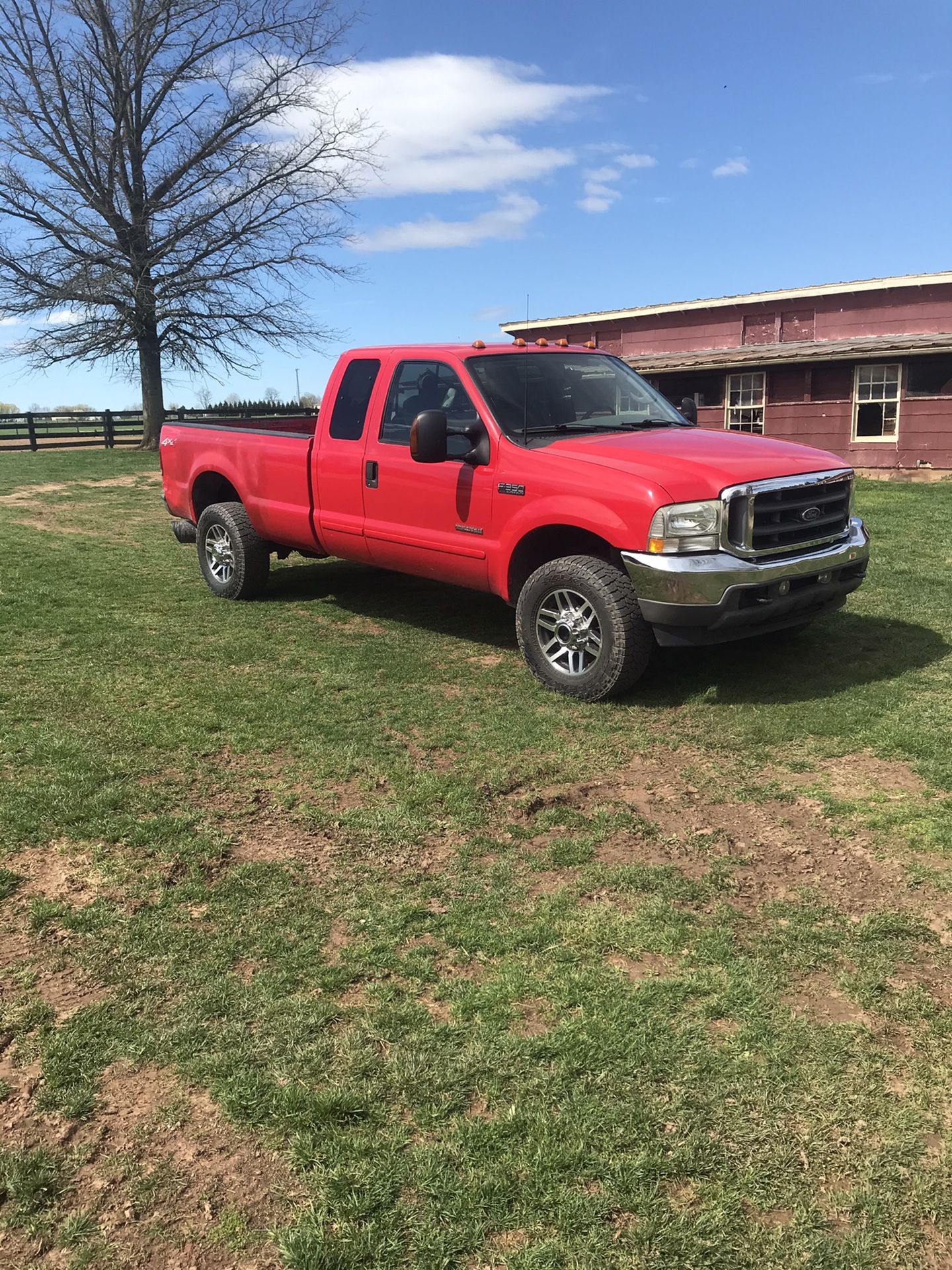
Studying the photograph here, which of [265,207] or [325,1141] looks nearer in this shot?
[325,1141]

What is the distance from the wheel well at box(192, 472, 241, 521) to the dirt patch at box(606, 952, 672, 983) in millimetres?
6444

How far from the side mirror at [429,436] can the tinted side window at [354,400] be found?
118 cm

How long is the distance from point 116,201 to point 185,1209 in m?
33.8

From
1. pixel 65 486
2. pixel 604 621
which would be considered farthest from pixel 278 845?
pixel 65 486

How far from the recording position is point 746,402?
21.5 m

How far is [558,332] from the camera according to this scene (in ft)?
91.8

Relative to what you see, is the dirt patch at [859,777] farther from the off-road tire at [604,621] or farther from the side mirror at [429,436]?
the side mirror at [429,436]

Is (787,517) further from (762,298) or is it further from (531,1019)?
(762,298)

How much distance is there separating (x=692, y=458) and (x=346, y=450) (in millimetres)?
2703

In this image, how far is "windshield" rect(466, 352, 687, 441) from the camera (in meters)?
6.15

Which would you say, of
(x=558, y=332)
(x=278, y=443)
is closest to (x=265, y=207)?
(x=558, y=332)

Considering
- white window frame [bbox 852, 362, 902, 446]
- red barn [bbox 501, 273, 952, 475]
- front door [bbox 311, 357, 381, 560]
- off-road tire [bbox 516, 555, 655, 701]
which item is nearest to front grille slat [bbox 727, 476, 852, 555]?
off-road tire [bbox 516, 555, 655, 701]

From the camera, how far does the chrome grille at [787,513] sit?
17.0 feet

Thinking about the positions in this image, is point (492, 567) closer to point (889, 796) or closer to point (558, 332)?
point (889, 796)
